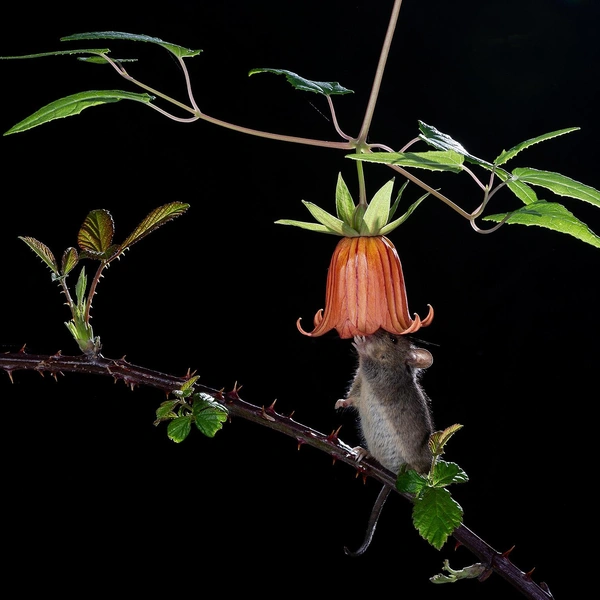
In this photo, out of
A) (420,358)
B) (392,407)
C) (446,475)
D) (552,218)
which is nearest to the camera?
(552,218)

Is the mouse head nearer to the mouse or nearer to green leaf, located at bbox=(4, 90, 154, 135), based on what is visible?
the mouse

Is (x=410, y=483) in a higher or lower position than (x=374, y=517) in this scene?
higher

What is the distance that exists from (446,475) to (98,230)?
0.63 m

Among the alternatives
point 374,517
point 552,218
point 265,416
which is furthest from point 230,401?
point 552,218

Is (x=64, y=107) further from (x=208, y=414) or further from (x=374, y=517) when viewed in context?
(x=374, y=517)

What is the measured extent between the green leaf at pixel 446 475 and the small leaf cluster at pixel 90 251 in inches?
21.0

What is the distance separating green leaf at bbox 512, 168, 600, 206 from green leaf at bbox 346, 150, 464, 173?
0.52 ft

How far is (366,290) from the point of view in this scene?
3.47ft

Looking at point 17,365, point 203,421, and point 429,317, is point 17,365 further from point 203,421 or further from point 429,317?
point 429,317

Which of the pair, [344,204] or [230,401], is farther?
[230,401]

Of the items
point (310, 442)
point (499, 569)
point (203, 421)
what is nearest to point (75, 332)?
point (203, 421)

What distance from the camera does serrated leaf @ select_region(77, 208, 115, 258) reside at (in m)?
1.20

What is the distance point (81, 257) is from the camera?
1206 mm

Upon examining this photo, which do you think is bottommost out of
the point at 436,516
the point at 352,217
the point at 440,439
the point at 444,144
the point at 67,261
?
the point at 436,516
